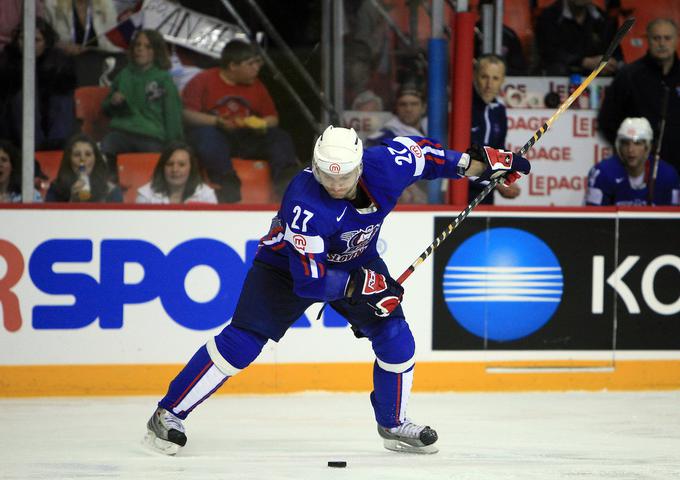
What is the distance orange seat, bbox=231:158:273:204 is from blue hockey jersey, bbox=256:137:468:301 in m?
1.38

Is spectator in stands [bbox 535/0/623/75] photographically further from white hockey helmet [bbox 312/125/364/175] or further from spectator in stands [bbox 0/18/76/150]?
white hockey helmet [bbox 312/125/364/175]

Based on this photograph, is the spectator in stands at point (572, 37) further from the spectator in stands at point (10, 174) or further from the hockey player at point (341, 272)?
the spectator in stands at point (10, 174)

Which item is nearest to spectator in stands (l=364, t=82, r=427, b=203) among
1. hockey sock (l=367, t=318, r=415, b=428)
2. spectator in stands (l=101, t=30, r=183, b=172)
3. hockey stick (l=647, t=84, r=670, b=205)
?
spectator in stands (l=101, t=30, r=183, b=172)

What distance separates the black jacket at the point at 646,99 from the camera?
622 centimetres

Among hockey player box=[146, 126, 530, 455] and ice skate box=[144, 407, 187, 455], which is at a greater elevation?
hockey player box=[146, 126, 530, 455]

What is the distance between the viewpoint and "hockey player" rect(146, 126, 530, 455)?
12.6 ft

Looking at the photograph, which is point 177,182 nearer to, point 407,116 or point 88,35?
point 88,35

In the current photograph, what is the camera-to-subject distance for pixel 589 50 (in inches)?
255

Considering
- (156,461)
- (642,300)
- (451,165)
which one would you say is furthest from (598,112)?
(156,461)

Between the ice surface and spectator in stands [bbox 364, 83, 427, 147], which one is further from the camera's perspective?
spectator in stands [bbox 364, 83, 427, 147]

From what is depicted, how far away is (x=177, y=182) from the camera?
565cm

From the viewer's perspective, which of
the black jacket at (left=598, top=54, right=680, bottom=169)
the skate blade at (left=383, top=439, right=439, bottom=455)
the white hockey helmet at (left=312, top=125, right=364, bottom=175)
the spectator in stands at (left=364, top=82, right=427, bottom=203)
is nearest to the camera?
the white hockey helmet at (left=312, top=125, right=364, bottom=175)

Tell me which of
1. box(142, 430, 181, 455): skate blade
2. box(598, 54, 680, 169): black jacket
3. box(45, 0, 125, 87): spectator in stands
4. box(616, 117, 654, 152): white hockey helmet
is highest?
box(45, 0, 125, 87): spectator in stands

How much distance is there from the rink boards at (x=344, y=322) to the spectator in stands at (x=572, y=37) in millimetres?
1021
